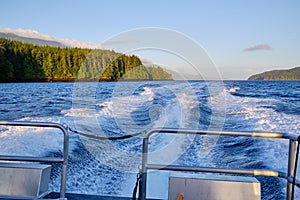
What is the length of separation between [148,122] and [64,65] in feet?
8.30

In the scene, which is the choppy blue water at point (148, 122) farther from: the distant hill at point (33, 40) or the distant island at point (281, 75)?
the distant hill at point (33, 40)

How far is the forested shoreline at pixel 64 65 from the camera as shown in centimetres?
574

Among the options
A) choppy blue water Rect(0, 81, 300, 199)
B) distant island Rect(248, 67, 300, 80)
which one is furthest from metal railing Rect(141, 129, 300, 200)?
distant island Rect(248, 67, 300, 80)

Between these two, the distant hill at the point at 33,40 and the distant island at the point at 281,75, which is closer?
the distant island at the point at 281,75

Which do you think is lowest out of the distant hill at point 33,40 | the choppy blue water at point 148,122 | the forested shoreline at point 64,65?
the choppy blue water at point 148,122

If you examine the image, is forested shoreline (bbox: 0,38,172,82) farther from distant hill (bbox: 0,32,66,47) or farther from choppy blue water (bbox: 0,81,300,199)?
choppy blue water (bbox: 0,81,300,199)

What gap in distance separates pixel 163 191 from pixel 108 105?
3.49m

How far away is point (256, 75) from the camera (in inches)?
334

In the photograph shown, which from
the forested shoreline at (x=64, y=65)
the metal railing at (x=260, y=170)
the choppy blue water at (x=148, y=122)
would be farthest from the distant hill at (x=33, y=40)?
the metal railing at (x=260, y=170)

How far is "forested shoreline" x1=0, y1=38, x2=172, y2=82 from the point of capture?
18.8 ft

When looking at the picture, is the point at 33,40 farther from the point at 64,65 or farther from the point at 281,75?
the point at 281,75

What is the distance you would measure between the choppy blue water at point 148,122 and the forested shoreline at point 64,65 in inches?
15.0

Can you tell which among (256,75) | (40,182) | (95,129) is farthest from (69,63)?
(40,182)

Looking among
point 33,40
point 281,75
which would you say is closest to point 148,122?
point 281,75
